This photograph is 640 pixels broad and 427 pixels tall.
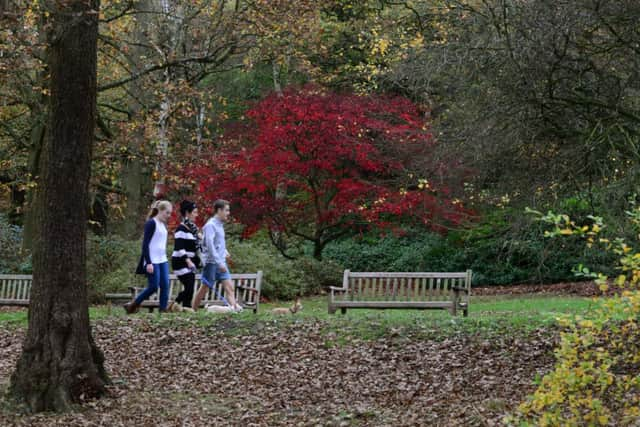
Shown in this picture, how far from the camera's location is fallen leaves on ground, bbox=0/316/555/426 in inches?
313

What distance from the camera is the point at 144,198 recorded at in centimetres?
2156

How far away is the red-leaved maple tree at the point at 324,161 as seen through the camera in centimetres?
1903

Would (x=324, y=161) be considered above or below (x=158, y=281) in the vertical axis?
above

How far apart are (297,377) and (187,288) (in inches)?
137

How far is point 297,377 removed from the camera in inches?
364

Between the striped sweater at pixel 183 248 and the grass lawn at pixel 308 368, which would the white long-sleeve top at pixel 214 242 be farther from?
the grass lawn at pixel 308 368

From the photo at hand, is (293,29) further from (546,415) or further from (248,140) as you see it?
(546,415)

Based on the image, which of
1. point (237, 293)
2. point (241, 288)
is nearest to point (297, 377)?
point (241, 288)

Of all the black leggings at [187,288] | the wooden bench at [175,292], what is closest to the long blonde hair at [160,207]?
the black leggings at [187,288]

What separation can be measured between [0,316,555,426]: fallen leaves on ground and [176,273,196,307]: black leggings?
1011 millimetres

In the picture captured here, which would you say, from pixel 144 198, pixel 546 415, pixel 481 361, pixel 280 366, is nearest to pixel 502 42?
pixel 481 361

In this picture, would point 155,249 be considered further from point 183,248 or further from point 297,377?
point 297,377

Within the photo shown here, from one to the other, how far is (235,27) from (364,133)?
451cm

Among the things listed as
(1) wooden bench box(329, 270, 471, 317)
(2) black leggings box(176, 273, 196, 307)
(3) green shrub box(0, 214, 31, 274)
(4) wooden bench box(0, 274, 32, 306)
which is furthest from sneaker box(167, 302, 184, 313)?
(3) green shrub box(0, 214, 31, 274)
